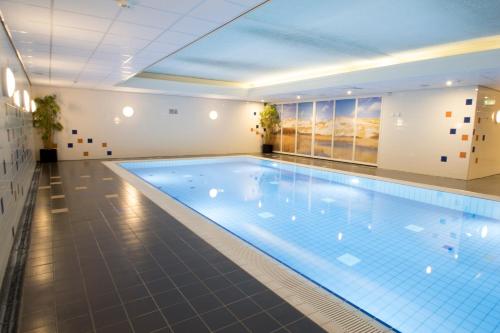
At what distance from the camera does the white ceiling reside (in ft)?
8.99

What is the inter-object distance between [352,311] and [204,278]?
1.18 m

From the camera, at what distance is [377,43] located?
5293mm

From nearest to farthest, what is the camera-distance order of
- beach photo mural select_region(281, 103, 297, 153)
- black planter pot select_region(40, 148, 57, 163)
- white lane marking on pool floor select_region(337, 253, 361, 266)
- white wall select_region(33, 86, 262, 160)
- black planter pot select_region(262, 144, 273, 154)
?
white lane marking on pool floor select_region(337, 253, 361, 266) < black planter pot select_region(40, 148, 57, 163) < white wall select_region(33, 86, 262, 160) < beach photo mural select_region(281, 103, 297, 153) < black planter pot select_region(262, 144, 273, 154)

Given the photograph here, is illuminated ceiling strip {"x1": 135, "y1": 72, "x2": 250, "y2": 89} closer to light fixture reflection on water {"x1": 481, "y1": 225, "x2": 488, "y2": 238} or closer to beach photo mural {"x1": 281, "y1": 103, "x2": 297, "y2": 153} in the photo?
beach photo mural {"x1": 281, "y1": 103, "x2": 297, "y2": 153}

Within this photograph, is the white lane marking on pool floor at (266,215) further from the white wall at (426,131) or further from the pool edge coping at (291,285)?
the white wall at (426,131)

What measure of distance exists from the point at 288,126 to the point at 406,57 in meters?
7.05

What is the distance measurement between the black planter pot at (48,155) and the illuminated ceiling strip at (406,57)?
705cm

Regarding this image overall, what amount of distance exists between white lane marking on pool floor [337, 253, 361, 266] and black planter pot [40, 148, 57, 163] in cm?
Answer: 904

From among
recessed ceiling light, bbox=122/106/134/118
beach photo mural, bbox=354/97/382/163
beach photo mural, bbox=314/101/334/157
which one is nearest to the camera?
beach photo mural, bbox=354/97/382/163

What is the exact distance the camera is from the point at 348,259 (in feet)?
11.4

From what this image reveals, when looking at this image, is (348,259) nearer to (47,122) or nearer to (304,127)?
(47,122)

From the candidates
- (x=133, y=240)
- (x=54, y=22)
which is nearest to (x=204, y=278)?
(x=133, y=240)

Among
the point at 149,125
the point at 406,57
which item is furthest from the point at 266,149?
the point at 406,57

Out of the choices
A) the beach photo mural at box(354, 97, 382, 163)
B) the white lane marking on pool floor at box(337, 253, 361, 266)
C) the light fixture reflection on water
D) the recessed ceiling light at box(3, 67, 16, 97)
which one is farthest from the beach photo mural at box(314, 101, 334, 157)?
the recessed ceiling light at box(3, 67, 16, 97)
